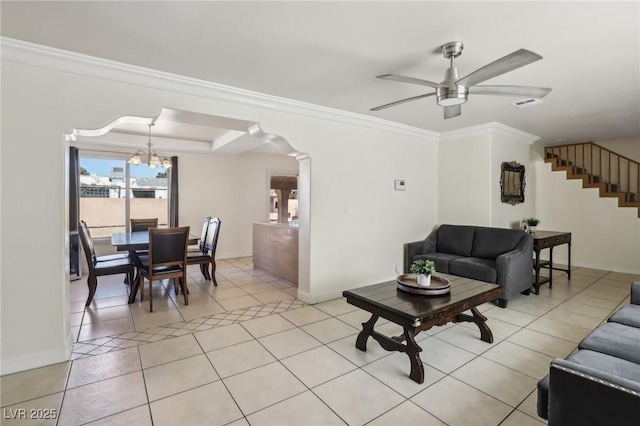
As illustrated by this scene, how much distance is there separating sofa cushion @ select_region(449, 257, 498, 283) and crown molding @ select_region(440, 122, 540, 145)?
1993 mm

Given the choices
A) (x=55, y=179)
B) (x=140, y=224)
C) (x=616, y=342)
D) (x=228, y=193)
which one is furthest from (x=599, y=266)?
(x=140, y=224)

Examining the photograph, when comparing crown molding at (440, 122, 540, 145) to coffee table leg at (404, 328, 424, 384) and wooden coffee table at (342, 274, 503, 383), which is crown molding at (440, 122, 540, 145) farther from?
coffee table leg at (404, 328, 424, 384)

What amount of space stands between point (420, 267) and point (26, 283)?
320 centimetres

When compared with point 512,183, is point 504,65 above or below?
above

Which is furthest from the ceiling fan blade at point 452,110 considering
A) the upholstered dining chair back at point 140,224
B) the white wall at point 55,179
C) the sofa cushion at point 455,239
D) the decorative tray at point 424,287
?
the upholstered dining chair back at point 140,224

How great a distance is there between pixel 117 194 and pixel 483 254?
22.0ft

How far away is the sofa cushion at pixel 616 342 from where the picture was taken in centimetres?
175

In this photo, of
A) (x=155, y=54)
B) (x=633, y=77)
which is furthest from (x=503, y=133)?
(x=155, y=54)

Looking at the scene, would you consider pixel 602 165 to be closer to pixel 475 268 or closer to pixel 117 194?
pixel 475 268

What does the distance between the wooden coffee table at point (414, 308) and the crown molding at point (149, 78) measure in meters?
2.28

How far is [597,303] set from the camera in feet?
12.6

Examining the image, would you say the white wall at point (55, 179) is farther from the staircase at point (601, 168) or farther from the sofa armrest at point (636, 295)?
the staircase at point (601, 168)

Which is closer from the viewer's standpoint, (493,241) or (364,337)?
(364,337)

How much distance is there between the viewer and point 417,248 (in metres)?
4.76
